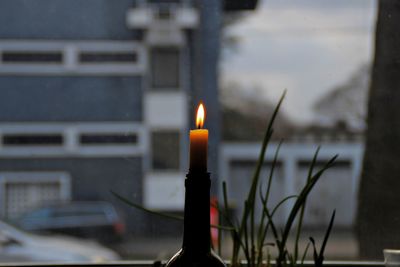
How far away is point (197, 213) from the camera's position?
0.41m

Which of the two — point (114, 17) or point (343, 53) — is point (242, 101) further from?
point (114, 17)

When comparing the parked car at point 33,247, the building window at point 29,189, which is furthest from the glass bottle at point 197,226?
the parked car at point 33,247

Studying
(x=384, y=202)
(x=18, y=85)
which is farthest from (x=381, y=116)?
(x=18, y=85)

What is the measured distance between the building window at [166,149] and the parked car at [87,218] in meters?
0.10

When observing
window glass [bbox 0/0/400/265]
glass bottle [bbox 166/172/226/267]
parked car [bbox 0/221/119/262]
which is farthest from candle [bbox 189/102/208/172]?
parked car [bbox 0/221/119/262]

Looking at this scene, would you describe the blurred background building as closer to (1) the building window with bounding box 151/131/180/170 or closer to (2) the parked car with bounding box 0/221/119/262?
(1) the building window with bounding box 151/131/180/170

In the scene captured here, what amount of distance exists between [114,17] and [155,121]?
232 mm

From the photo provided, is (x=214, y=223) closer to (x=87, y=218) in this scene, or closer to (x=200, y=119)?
(x=200, y=119)

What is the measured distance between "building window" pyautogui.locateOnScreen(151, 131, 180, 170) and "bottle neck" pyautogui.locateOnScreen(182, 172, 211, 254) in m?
0.54

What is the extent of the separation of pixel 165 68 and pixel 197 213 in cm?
67

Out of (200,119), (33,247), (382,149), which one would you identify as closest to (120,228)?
(382,149)

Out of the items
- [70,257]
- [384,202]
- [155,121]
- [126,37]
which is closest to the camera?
[384,202]

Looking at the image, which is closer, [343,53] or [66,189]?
[343,53]

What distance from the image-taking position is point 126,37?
0.93m
